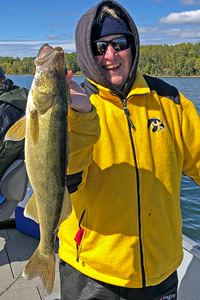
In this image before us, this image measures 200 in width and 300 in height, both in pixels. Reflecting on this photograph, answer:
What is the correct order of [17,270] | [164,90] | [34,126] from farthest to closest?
1. [17,270]
2. [164,90]
3. [34,126]

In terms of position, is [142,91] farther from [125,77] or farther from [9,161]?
[9,161]

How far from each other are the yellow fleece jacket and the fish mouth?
2.23 feet

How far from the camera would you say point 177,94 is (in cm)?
241

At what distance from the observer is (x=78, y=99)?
1.76 metres

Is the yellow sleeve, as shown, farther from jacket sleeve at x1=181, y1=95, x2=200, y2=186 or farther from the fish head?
jacket sleeve at x1=181, y1=95, x2=200, y2=186

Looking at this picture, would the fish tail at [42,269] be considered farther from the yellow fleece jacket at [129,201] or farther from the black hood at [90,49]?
the black hood at [90,49]

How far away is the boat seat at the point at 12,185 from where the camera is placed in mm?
3916

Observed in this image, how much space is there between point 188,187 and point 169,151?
872cm

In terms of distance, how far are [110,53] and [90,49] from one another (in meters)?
0.16

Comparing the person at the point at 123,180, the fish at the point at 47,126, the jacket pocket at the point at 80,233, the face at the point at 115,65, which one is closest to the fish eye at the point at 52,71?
the fish at the point at 47,126

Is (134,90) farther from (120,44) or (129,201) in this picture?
(129,201)

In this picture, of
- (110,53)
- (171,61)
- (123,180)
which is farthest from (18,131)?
(171,61)

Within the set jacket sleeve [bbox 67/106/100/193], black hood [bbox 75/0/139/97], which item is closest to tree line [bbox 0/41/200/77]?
black hood [bbox 75/0/139/97]

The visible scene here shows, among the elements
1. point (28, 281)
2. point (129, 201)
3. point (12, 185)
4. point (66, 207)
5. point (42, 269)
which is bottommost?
point (28, 281)
